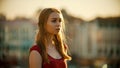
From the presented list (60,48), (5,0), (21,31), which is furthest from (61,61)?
(21,31)

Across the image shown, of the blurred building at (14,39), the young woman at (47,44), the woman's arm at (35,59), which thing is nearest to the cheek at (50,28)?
the young woman at (47,44)

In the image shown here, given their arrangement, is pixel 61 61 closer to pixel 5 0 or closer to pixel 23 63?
pixel 5 0

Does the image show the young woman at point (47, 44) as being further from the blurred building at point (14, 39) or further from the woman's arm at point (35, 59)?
the blurred building at point (14, 39)

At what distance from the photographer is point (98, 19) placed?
1105 centimetres

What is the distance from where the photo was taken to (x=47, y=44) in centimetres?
166

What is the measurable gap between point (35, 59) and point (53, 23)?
18 centimetres

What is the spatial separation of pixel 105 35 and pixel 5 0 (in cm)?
353

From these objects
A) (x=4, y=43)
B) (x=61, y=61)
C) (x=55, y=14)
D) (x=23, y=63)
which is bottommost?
(x=23, y=63)

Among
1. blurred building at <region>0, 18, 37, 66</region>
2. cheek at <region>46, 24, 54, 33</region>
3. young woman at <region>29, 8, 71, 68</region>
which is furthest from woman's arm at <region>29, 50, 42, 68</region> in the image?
blurred building at <region>0, 18, 37, 66</region>

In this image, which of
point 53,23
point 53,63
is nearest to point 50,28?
point 53,23

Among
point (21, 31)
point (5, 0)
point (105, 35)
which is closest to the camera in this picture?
point (5, 0)

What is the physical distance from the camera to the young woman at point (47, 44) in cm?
159

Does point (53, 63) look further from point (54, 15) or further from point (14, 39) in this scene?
point (14, 39)

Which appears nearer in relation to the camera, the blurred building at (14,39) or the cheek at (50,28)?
the cheek at (50,28)
